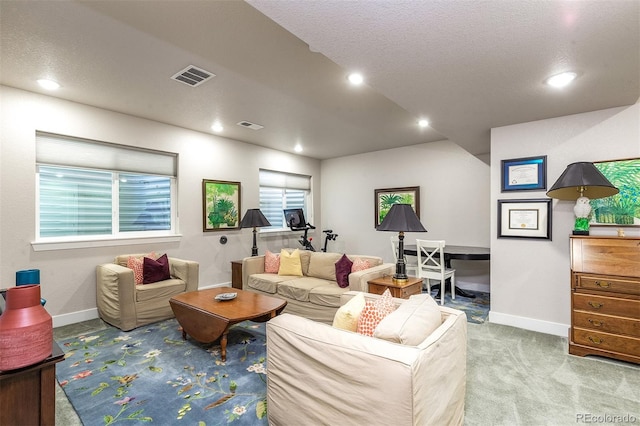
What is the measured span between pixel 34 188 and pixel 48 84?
117 cm

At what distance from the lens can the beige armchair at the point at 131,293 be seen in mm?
3352

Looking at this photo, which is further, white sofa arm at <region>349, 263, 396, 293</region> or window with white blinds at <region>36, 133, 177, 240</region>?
window with white blinds at <region>36, 133, 177, 240</region>

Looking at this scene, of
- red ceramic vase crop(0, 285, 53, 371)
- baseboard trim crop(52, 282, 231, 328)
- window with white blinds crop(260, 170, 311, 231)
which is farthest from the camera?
window with white blinds crop(260, 170, 311, 231)

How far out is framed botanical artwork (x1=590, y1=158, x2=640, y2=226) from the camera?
291cm

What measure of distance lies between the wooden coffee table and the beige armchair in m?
0.62

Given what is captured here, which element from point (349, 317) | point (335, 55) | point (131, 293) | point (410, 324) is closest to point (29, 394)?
point (349, 317)

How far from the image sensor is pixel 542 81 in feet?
7.82

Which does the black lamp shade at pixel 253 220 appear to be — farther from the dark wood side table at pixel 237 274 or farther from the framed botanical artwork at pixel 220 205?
the dark wood side table at pixel 237 274

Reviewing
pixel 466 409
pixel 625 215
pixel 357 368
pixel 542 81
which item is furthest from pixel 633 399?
pixel 542 81

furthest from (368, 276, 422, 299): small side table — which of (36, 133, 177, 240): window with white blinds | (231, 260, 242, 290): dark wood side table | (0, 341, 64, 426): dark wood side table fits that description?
(36, 133, 177, 240): window with white blinds

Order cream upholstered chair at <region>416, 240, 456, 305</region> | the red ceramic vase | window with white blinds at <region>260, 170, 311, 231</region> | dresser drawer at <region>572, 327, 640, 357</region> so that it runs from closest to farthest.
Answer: the red ceramic vase < dresser drawer at <region>572, 327, 640, 357</region> < cream upholstered chair at <region>416, 240, 456, 305</region> < window with white blinds at <region>260, 170, 311, 231</region>

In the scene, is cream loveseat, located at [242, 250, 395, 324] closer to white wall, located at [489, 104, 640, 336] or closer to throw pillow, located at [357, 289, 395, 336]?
white wall, located at [489, 104, 640, 336]

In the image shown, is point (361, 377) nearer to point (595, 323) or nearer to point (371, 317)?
point (371, 317)

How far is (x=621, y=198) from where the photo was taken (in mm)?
2963
